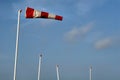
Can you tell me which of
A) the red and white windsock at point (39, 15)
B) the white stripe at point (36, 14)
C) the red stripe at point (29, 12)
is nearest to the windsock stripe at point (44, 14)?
the red and white windsock at point (39, 15)

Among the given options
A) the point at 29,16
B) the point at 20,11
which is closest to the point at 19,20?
the point at 20,11

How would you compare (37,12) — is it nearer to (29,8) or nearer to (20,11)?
(29,8)

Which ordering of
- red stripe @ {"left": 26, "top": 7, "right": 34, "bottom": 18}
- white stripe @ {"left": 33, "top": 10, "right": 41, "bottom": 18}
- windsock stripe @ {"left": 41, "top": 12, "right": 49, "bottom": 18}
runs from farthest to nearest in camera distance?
red stripe @ {"left": 26, "top": 7, "right": 34, "bottom": 18}, white stripe @ {"left": 33, "top": 10, "right": 41, "bottom": 18}, windsock stripe @ {"left": 41, "top": 12, "right": 49, "bottom": 18}

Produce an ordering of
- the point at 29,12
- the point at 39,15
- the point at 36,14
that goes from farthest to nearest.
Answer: the point at 29,12 → the point at 36,14 → the point at 39,15

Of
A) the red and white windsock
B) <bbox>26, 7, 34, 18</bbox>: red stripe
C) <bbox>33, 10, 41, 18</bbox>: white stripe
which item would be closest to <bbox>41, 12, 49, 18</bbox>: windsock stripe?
the red and white windsock

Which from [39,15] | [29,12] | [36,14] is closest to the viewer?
[39,15]

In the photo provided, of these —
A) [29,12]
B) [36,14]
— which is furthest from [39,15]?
[29,12]

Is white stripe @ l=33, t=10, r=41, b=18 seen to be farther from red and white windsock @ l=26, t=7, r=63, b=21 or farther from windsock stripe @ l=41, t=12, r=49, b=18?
windsock stripe @ l=41, t=12, r=49, b=18

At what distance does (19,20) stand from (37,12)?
17.9 ft

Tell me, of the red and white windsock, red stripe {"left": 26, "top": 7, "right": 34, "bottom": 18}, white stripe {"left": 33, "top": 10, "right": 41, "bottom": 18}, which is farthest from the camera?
red stripe {"left": 26, "top": 7, "right": 34, "bottom": 18}

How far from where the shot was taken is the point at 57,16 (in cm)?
4706

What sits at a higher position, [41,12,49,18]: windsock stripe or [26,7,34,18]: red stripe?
[26,7,34,18]: red stripe

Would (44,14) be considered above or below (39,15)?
above

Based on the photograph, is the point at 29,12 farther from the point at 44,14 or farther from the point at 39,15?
the point at 44,14
